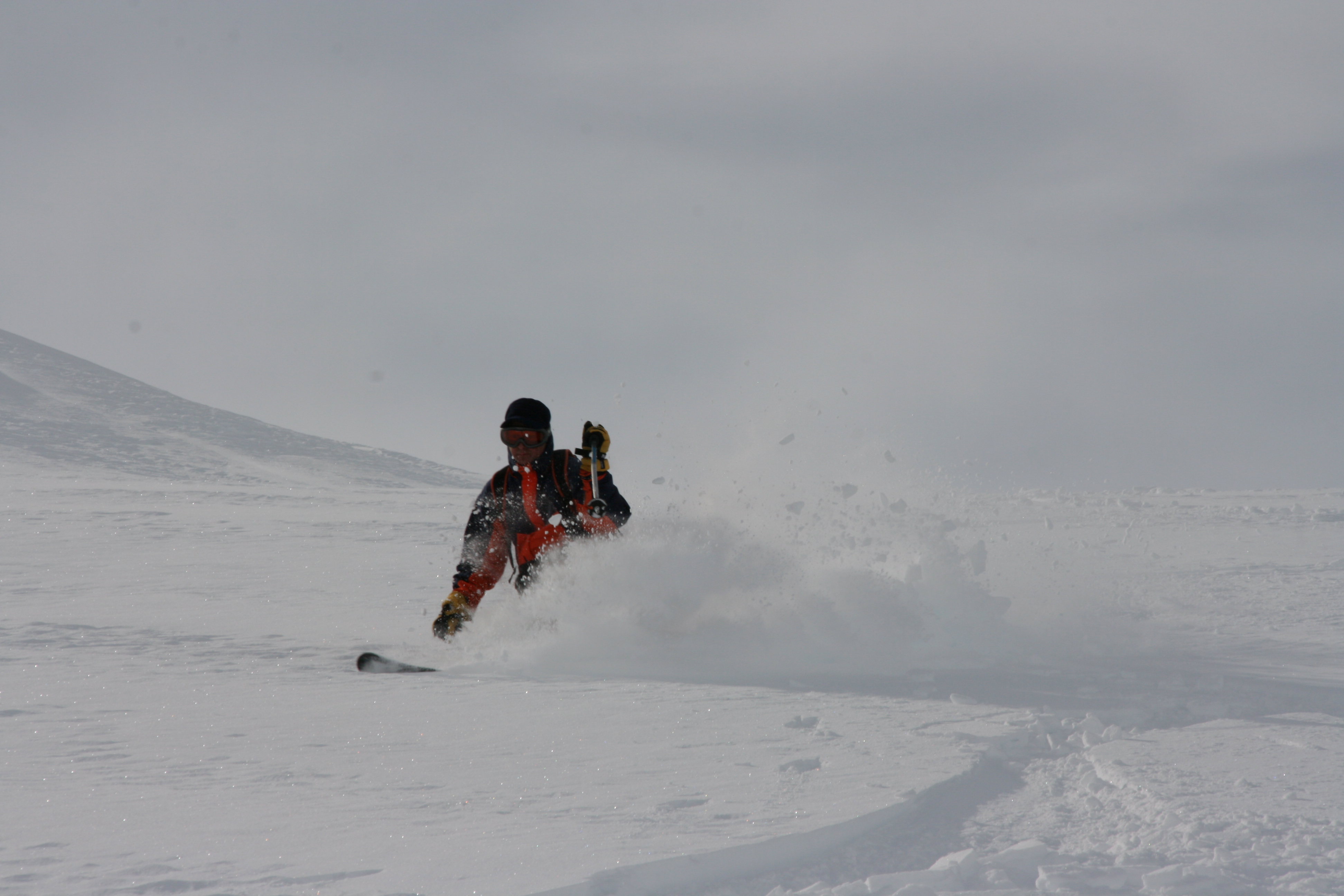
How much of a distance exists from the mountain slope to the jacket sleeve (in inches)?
1346

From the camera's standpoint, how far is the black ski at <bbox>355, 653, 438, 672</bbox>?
161 inches

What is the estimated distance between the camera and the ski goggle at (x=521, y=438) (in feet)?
17.8

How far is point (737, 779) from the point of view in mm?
2393

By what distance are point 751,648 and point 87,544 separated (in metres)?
9.37

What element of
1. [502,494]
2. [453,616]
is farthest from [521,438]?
[453,616]

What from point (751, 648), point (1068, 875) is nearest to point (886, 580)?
point (751, 648)

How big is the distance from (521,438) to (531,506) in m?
0.45

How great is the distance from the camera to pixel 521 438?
5.43 m

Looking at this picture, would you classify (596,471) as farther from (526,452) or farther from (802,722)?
(802,722)

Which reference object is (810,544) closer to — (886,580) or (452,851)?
(886,580)

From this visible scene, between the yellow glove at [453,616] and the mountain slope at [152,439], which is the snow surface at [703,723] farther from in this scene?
the mountain slope at [152,439]

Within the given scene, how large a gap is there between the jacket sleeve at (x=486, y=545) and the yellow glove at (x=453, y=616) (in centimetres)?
26

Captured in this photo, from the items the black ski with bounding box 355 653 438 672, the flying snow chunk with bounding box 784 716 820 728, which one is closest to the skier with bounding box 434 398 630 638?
the black ski with bounding box 355 653 438 672

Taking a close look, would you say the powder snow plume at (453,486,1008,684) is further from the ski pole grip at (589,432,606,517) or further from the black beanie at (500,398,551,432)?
the black beanie at (500,398,551,432)
